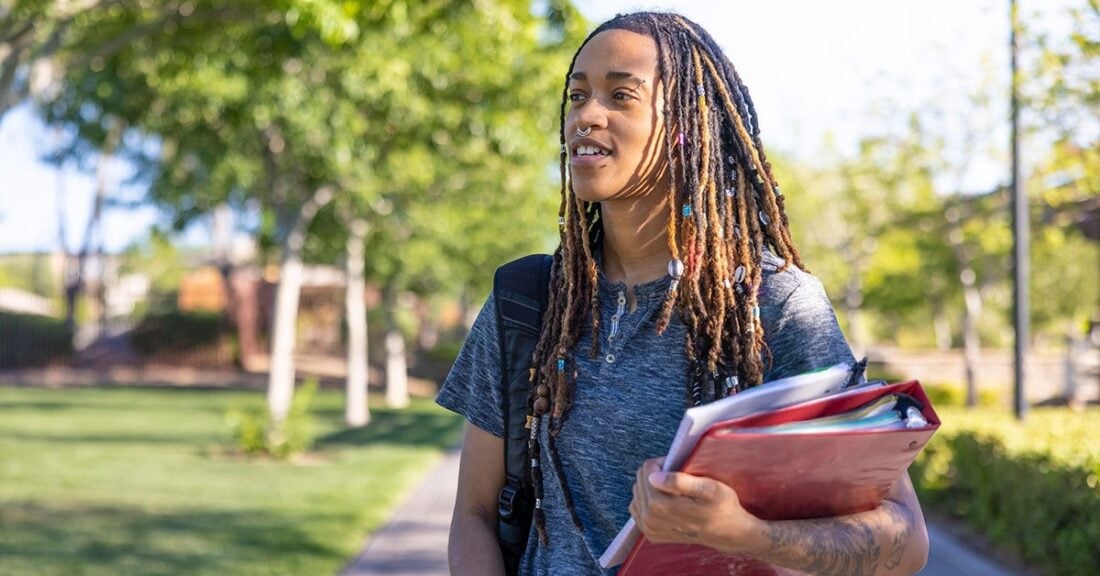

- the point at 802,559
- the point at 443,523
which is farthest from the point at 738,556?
the point at 443,523

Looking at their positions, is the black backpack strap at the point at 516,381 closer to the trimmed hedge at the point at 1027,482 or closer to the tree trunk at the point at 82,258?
the trimmed hedge at the point at 1027,482

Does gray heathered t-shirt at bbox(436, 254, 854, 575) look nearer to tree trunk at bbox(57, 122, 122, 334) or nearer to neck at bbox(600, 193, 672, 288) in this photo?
neck at bbox(600, 193, 672, 288)

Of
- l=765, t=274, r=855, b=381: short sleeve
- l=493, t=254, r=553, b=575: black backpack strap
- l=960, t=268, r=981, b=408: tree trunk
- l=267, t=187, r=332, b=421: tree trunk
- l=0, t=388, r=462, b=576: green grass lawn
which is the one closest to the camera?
l=765, t=274, r=855, b=381: short sleeve

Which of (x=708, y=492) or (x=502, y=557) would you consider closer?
(x=708, y=492)

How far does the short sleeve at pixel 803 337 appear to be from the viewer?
1713mm

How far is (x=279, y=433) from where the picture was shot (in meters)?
15.2

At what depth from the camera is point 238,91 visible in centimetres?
1273

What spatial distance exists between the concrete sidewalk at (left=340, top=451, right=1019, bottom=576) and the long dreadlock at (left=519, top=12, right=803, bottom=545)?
6193 millimetres

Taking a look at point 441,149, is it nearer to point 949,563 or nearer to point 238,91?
point 238,91

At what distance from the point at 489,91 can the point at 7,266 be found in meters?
79.7

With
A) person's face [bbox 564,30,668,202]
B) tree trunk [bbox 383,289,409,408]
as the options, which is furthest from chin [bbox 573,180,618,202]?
tree trunk [bbox 383,289,409,408]

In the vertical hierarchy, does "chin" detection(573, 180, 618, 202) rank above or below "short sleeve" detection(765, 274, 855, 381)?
above

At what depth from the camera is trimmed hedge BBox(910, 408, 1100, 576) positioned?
26.1 feet

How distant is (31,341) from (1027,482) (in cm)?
3330
